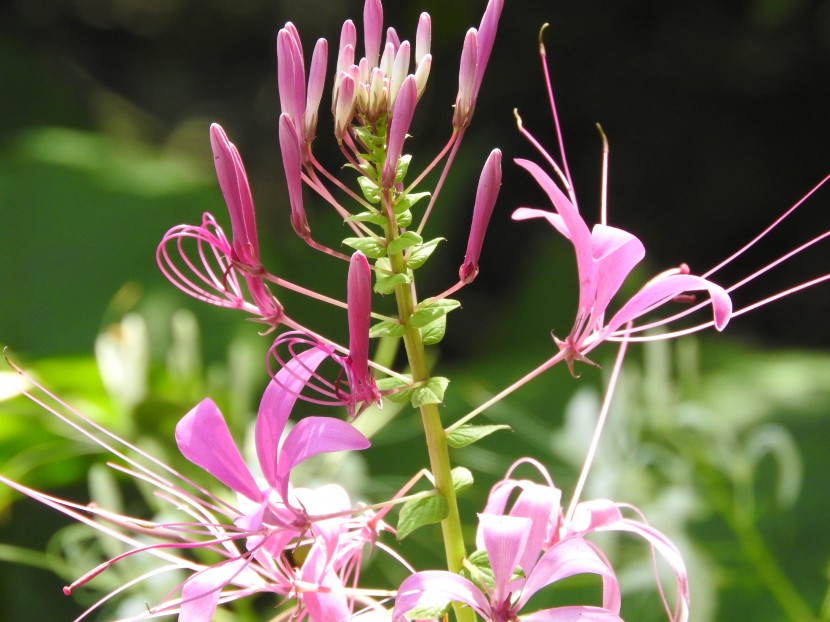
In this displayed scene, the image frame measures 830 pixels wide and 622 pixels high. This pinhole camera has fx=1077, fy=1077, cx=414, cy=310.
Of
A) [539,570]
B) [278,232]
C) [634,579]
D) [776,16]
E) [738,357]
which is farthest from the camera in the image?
[278,232]

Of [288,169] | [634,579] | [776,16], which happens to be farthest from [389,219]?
[776,16]

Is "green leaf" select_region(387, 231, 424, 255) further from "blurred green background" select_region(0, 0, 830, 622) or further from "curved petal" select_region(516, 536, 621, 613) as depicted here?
"blurred green background" select_region(0, 0, 830, 622)

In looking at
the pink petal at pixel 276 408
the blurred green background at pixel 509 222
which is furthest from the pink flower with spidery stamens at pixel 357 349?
the blurred green background at pixel 509 222

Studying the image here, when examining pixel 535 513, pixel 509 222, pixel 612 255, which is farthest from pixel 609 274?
pixel 509 222

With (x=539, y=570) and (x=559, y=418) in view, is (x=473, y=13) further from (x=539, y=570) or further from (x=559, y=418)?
(x=539, y=570)

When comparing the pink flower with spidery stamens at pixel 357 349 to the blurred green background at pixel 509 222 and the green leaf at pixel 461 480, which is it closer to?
the green leaf at pixel 461 480

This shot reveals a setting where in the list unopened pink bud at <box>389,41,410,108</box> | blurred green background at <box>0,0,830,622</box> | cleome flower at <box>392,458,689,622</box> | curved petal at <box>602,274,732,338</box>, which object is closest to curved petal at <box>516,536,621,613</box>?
cleome flower at <box>392,458,689,622</box>
